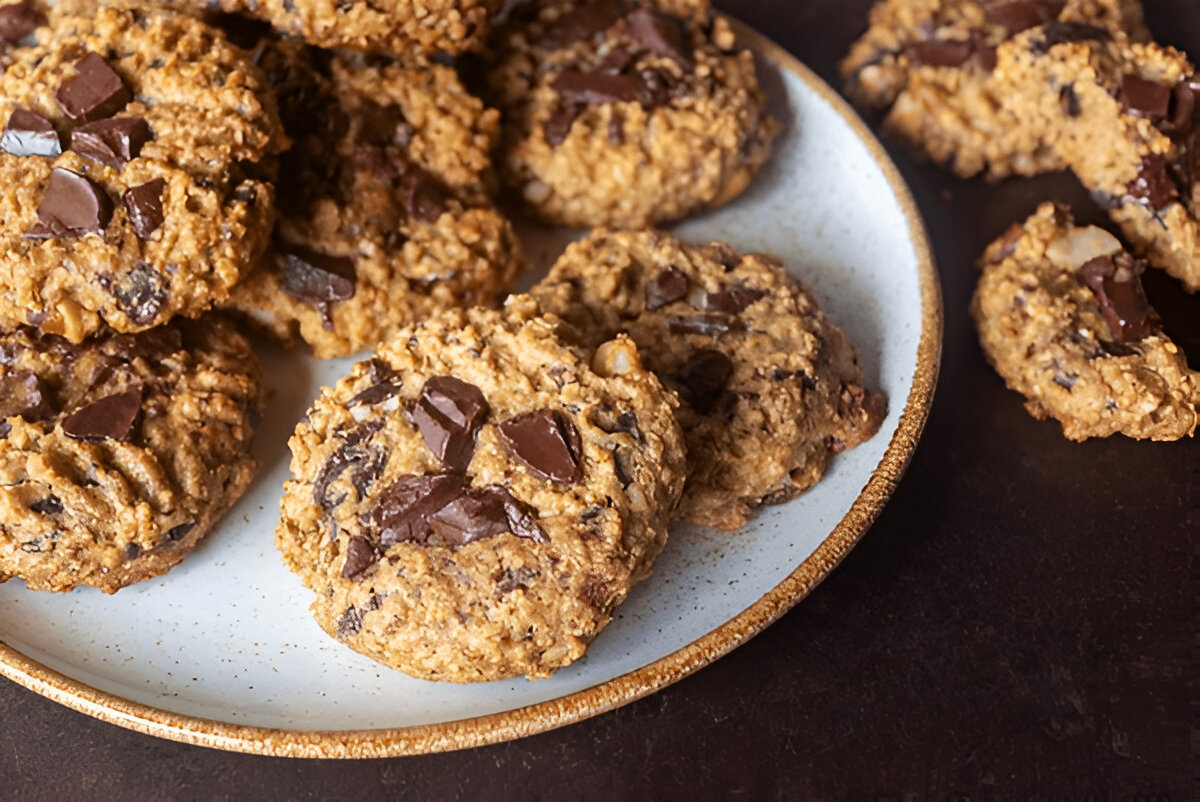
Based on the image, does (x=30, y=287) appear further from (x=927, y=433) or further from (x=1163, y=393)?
(x=1163, y=393)

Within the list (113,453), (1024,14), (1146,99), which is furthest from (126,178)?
(1146,99)

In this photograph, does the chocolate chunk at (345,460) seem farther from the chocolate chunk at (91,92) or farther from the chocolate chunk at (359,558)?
the chocolate chunk at (91,92)

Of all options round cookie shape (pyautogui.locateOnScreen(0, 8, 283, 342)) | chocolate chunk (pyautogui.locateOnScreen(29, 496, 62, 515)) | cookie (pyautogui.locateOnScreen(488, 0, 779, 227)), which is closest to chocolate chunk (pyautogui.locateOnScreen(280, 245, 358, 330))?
round cookie shape (pyautogui.locateOnScreen(0, 8, 283, 342))

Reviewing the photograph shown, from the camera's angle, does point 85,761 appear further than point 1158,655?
No

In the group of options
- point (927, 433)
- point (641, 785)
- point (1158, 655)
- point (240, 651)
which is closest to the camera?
point (240, 651)

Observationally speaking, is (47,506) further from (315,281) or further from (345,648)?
(315,281)

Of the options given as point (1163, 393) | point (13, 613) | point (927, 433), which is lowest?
point (927, 433)

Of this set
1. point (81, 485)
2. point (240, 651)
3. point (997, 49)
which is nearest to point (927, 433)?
point (997, 49)
